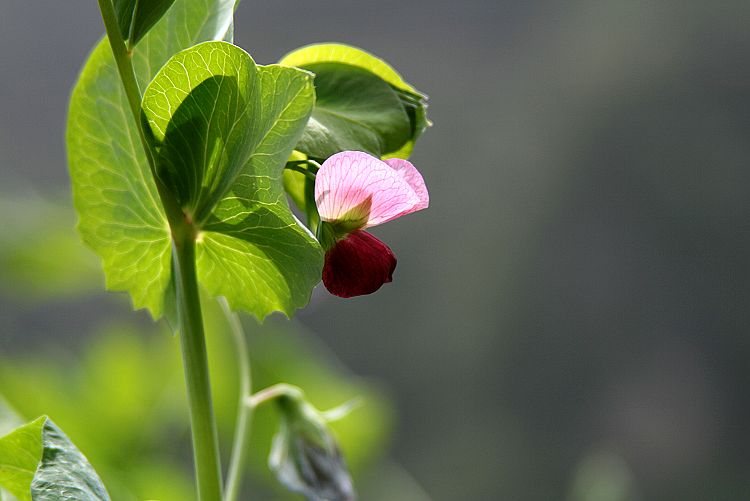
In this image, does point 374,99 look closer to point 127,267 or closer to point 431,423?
point 127,267

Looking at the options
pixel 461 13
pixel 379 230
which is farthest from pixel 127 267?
pixel 461 13

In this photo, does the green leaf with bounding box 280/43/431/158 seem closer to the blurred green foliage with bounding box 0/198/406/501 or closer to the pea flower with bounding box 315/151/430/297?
the pea flower with bounding box 315/151/430/297

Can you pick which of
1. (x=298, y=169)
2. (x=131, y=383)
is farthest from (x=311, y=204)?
(x=131, y=383)

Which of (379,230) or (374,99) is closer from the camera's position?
(374,99)

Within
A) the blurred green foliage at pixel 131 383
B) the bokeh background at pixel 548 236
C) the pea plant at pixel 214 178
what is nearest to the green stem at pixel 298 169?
the pea plant at pixel 214 178

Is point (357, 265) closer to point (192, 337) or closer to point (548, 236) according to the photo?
point (192, 337)

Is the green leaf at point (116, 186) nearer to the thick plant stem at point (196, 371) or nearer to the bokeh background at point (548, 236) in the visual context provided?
the thick plant stem at point (196, 371)

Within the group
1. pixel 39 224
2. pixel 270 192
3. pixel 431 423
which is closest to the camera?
pixel 270 192
